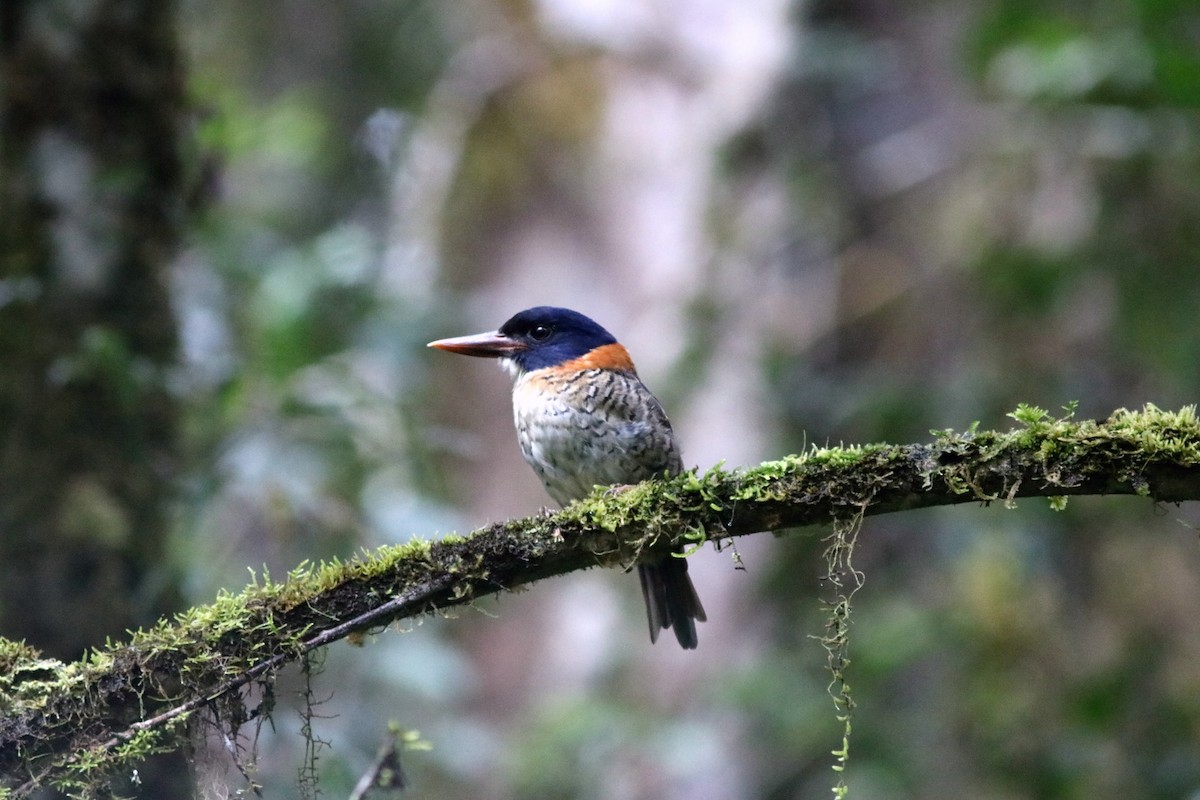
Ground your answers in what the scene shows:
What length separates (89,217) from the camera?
12.6 ft

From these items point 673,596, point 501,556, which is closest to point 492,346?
point 673,596

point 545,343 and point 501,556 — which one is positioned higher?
point 545,343

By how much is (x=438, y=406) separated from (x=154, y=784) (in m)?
4.58

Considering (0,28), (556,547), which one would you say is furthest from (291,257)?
(556,547)

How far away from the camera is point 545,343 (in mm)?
4102

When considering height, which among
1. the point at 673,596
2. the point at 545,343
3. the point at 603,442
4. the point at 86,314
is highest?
the point at 545,343

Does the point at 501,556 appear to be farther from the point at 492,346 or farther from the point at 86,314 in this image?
the point at 86,314

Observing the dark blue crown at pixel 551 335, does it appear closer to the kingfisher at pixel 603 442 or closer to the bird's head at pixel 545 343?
the bird's head at pixel 545 343

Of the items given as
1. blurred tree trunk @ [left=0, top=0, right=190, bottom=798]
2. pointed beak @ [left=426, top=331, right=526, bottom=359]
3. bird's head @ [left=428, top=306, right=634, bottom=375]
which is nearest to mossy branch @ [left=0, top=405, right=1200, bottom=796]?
blurred tree trunk @ [left=0, top=0, right=190, bottom=798]

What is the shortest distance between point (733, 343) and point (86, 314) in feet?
11.5

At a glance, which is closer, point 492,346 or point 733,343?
point 492,346

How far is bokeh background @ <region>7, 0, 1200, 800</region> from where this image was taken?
431cm

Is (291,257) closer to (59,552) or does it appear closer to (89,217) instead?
(89,217)

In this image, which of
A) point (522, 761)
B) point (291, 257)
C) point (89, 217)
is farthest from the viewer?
point (522, 761)
